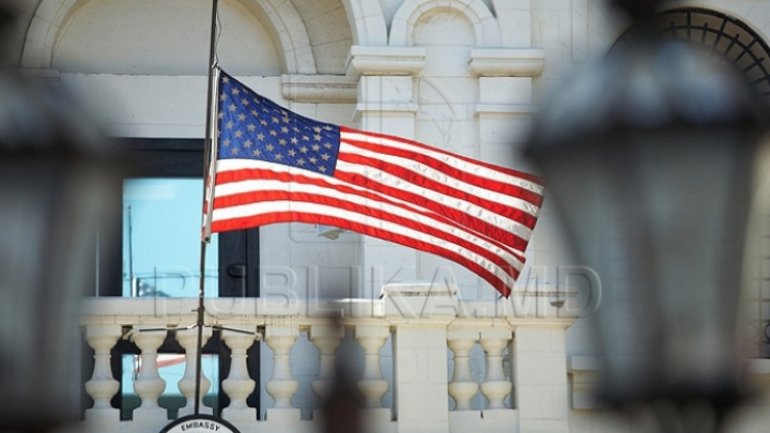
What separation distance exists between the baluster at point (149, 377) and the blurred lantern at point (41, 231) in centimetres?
764

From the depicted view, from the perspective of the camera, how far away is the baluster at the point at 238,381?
38.2 ft

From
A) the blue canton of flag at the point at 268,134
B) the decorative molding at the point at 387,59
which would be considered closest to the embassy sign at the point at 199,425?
the blue canton of flag at the point at 268,134

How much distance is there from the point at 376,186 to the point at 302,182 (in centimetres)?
59

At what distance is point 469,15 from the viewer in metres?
15.0

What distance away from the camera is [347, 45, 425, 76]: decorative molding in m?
14.6

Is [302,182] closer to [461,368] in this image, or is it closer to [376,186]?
[376,186]

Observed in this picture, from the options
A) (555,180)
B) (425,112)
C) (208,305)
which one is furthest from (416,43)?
(555,180)

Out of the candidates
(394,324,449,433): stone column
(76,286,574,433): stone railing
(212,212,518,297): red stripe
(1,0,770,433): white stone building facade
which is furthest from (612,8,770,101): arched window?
Answer: (394,324,449,433): stone column

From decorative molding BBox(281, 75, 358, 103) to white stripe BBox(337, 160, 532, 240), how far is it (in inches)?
96.5

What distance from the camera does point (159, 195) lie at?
51.2 ft

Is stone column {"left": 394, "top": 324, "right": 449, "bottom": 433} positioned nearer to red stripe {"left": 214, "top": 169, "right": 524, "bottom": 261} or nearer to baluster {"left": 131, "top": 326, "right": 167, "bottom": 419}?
red stripe {"left": 214, "top": 169, "right": 524, "bottom": 261}

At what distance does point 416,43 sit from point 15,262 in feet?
36.8

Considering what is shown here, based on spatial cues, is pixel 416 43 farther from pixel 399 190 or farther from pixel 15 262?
pixel 15 262

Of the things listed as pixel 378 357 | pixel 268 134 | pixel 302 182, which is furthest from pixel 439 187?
pixel 378 357
